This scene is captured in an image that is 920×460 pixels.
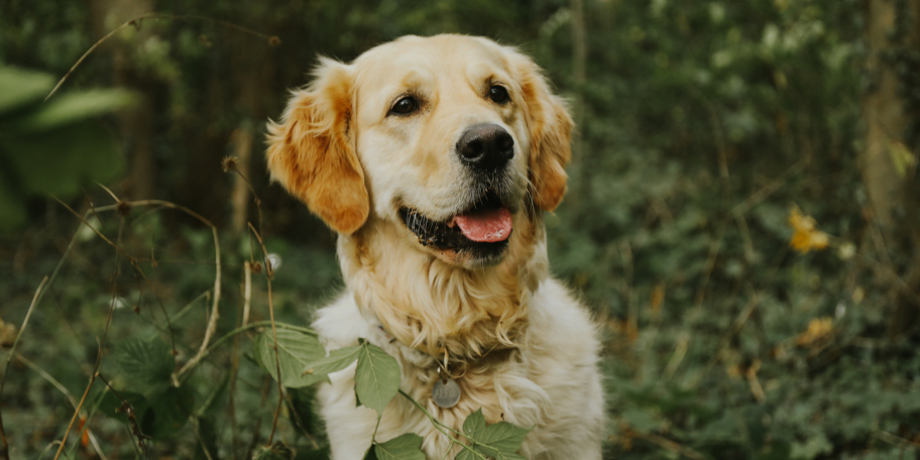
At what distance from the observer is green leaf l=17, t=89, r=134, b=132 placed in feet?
1.49

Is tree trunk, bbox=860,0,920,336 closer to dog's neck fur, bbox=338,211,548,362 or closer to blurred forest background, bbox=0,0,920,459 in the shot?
blurred forest background, bbox=0,0,920,459

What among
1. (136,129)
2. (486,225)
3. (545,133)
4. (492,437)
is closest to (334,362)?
(492,437)

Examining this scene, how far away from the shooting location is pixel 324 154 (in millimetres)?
2334

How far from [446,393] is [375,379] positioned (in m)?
0.47

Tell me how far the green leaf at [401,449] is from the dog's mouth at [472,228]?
0.68 m

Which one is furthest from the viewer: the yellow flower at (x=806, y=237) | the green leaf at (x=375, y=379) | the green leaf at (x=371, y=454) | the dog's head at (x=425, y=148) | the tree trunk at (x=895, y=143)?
the yellow flower at (x=806, y=237)

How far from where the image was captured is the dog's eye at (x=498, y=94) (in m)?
2.36

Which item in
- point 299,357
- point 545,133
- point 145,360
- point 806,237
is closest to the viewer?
point 299,357

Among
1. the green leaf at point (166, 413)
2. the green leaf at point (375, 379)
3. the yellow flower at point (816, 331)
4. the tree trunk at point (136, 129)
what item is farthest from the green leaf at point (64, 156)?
the tree trunk at point (136, 129)

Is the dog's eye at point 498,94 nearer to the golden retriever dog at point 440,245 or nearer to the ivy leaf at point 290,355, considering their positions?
the golden retriever dog at point 440,245

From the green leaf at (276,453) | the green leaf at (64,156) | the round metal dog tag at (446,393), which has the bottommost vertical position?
the green leaf at (276,453)

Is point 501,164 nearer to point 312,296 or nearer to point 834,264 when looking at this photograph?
point 834,264

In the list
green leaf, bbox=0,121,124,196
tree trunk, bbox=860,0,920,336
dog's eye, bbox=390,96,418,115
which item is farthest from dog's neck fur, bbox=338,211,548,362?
tree trunk, bbox=860,0,920,336

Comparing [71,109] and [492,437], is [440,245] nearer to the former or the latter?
[492,437]
